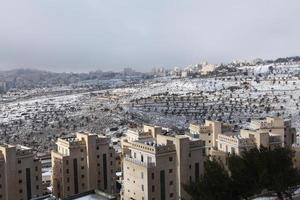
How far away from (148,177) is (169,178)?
1.63 m

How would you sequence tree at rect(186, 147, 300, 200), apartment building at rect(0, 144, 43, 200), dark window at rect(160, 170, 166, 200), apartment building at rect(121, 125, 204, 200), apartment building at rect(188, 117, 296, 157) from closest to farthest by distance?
tree at rect(186, 147, 300, 200) < apartment building at rect(121, 125, 204, 200) < dark window at rect(160, 170, 166, 200) < apartment building at rect(0, 144, 43, 200) < apartment building at rect(188, 117, 296, 157)

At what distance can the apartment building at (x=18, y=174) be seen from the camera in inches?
1160

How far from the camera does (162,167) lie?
88.7 feet

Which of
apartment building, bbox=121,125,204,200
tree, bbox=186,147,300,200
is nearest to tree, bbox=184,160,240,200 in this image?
tree, bbox=186,147,300,200

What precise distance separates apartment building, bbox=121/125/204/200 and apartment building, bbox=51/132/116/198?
5.28m

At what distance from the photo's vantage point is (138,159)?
2778 cm

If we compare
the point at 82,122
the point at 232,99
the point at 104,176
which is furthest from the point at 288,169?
the point at 232,99

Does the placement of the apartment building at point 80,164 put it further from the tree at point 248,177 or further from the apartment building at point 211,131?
the tree at point 248,177

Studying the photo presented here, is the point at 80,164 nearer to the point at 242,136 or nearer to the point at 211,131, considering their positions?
the point at 211,131

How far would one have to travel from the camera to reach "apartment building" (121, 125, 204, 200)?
1053 inches

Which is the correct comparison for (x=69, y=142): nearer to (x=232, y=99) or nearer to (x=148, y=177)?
(x=148, y=177)

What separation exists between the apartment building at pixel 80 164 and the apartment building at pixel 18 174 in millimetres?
2281

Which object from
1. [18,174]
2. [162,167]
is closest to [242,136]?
[162,167]

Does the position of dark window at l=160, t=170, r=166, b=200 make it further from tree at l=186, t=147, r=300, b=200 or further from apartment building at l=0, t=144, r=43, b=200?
apartment building at l=0, t=144, r=43, b=200
